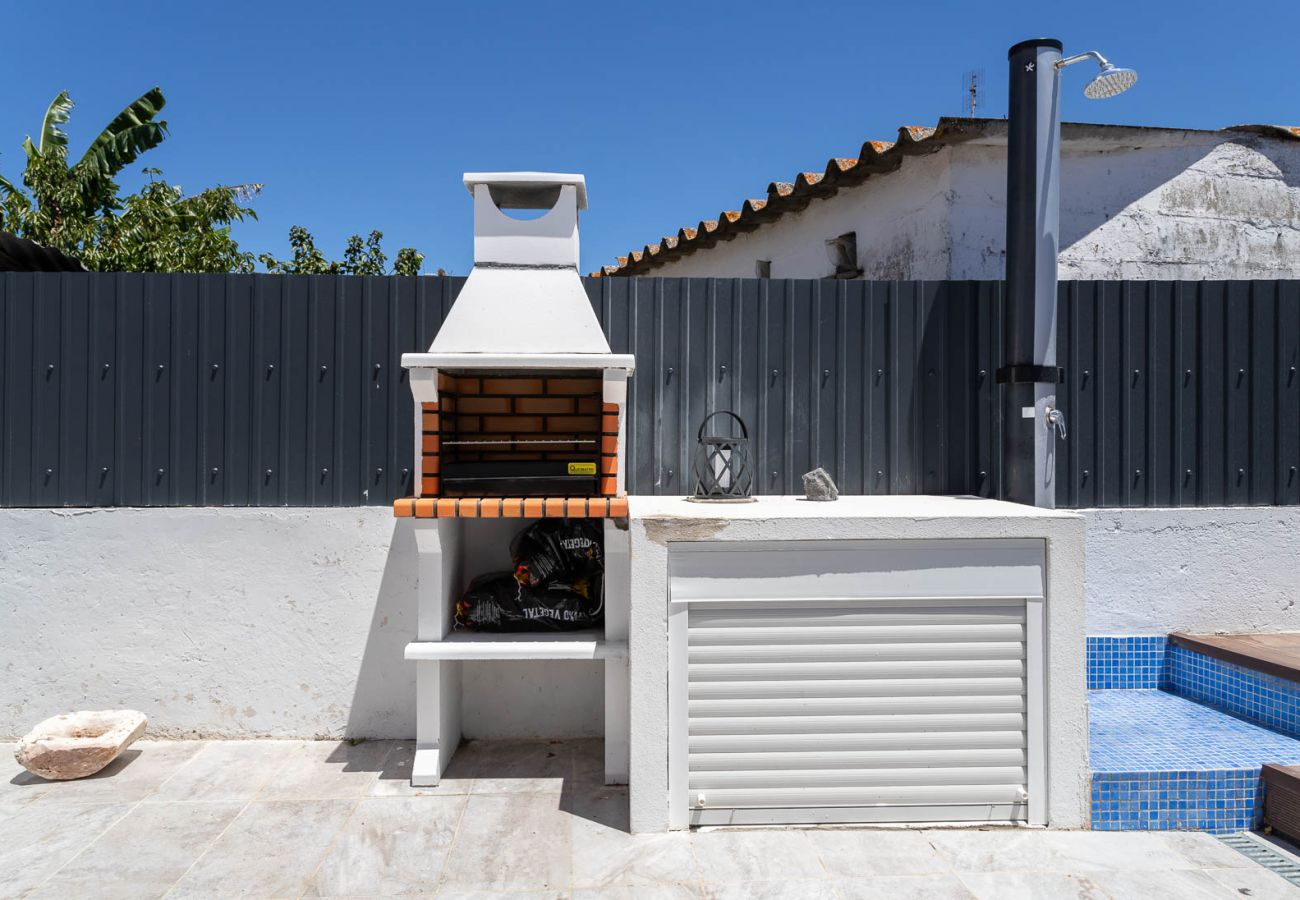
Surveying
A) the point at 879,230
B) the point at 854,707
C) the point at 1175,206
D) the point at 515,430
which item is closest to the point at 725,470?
the point at 515,430

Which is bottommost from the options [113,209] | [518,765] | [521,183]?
[518,765]

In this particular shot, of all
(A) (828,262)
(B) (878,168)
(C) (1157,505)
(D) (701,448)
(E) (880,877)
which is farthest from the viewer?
(A) (828,262)

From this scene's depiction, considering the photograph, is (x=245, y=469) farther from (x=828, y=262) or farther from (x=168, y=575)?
(x=828, y=262)

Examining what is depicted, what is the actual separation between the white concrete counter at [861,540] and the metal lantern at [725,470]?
0.72 metres

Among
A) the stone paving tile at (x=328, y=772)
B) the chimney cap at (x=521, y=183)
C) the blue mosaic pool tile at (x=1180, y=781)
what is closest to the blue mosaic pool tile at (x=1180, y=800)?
the blue mosaic pool tile at (x=1180, y=781)

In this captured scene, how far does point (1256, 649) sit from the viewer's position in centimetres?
412

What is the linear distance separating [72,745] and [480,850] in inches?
84.8

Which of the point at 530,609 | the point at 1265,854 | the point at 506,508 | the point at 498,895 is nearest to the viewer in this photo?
the point at 498,895

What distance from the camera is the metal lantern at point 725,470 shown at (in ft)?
12.9

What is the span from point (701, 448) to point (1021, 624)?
1.74 metres

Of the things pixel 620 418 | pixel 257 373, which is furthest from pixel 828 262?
pixel 257 373

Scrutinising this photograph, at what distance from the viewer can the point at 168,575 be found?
416 cm

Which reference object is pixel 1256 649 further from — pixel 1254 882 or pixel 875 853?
pixel 875 853

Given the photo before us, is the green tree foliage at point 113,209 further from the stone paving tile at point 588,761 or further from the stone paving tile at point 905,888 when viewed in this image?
the stone paving tile at point 905,888
